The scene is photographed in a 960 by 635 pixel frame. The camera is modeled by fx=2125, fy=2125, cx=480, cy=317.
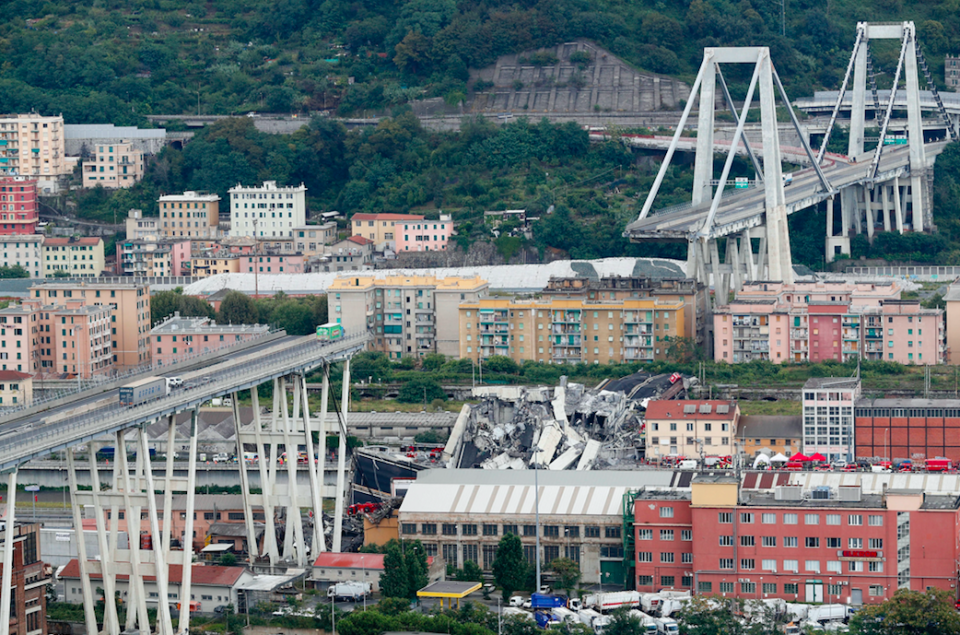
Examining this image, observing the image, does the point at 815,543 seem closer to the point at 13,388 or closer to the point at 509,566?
the point at 509,566

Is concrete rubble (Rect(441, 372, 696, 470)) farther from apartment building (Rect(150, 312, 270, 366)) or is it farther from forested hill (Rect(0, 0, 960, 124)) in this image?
forested hill (Rect(0, 0, 960, 124))

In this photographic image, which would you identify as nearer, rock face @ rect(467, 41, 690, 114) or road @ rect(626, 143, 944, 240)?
road @ rect(626, 143, 944, 240)

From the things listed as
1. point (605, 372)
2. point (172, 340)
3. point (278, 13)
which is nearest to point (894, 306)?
point (605, 372)

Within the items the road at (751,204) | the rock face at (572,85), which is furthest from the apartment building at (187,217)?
the road at (751,204)

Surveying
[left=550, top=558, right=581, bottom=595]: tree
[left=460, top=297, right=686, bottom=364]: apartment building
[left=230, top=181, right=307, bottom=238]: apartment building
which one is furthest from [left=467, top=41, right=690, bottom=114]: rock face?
[left=550, top=558, right=581, bottom=595]: tree

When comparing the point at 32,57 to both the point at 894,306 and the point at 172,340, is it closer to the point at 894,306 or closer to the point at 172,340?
the point at 172,340

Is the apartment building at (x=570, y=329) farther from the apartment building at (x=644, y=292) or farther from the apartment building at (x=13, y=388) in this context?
the apartment building at (x=13, y=388)

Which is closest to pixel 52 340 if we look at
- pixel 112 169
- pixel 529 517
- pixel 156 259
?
pixel 156 259
